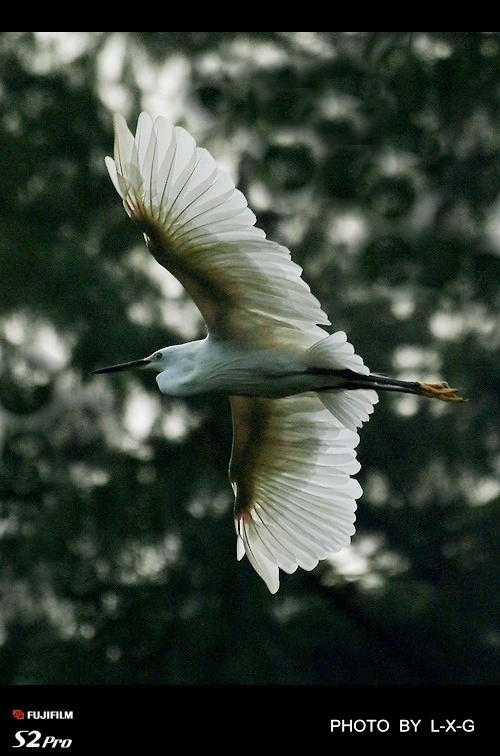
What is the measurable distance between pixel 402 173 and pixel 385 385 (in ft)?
21.8

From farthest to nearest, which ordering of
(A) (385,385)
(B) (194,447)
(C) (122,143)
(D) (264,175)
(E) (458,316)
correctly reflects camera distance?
(E) (458,316) → (D) (264,175) → (B) (194,447) → (A) (385,385) → (C) (122,143)

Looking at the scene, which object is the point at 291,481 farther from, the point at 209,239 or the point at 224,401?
the point at 224,401

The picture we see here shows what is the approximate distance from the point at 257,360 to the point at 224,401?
483cm

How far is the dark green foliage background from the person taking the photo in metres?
9.69

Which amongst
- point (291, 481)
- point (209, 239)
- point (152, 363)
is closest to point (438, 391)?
point (291, 481)

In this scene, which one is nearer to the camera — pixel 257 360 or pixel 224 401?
pixel 257 360

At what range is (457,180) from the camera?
36.7 ft

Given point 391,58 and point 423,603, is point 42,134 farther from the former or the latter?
point 423,603

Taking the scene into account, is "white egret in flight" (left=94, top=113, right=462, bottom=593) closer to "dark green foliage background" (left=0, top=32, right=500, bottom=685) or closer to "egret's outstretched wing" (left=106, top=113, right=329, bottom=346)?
"egret's outstretched wing" (left=106, top=113, right=329, bottom=346)

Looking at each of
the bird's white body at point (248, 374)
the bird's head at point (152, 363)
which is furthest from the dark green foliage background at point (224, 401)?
the bird's white body at point (248, 374)

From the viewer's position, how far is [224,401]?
→ 31.1 feet

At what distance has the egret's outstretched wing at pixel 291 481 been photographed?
5082mm

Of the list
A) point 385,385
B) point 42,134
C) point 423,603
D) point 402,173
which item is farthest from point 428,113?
point 385,385

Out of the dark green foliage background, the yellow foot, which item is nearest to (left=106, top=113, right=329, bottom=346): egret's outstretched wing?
the yellow foot
